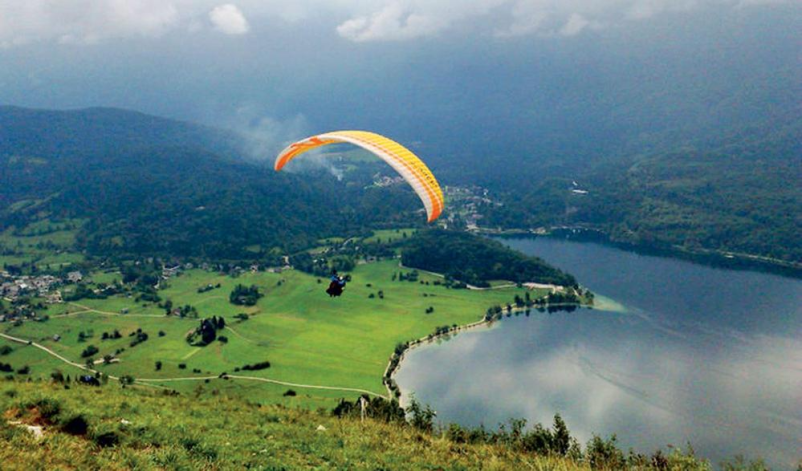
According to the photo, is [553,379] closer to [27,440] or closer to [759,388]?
[759,388]

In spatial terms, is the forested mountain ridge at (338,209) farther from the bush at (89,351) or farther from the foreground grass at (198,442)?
the foreground grass at (198,442)

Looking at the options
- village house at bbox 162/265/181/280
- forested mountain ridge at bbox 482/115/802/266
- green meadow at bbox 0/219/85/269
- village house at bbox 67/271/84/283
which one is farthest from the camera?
forested mountain ridge at bbox 482/115/802/266

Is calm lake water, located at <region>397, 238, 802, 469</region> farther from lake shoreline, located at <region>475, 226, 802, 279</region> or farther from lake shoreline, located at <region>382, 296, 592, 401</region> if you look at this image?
lake shoreline, located at <region>475, 226, 802, 279</region>

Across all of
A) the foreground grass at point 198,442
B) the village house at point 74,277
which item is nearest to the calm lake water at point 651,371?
the foreground grass at point 198,442

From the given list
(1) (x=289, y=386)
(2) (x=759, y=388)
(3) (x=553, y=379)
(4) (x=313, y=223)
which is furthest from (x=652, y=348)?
(4) (x=313, y=223)

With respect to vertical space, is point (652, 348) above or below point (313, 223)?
below

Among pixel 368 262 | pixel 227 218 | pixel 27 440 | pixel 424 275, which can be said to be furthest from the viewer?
pixel 227 218

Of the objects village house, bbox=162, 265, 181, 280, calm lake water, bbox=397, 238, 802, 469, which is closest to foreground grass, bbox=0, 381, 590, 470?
calm lake water, bbox=397, 238, 802, 469
